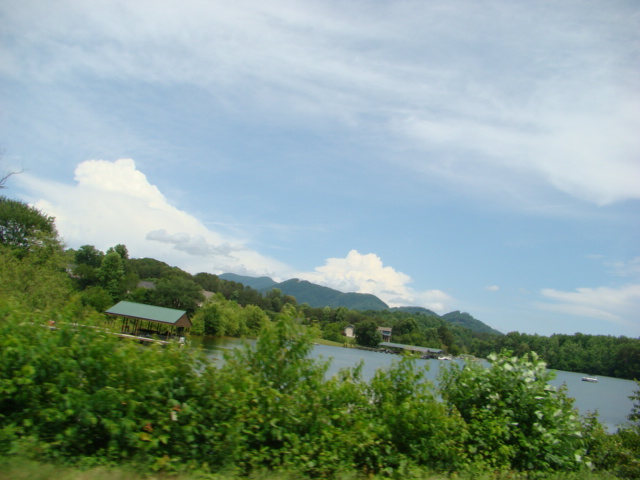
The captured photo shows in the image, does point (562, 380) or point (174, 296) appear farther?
point (174, 296)

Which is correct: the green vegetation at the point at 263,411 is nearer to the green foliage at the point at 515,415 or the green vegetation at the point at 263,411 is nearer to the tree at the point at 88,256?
the green foliage at the point at 515,415

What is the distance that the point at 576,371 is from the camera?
7431cm

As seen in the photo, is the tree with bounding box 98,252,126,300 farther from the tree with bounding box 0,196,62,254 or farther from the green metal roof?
the green metal roof

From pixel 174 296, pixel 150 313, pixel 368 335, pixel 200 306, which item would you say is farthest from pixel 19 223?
pixel 368 335

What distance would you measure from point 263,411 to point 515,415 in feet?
14.6

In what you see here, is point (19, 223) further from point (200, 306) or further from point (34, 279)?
point (200, 306)

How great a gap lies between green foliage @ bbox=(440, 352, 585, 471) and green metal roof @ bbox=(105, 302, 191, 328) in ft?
130

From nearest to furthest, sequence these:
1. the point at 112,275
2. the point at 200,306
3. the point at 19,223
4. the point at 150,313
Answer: the point at 150,313 < the point at 19,223 < the point at 112,275 < the point at 200,306

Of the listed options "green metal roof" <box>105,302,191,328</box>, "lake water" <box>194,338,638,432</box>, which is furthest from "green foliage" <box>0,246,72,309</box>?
"lake water" <box>194,338,638,432</box>

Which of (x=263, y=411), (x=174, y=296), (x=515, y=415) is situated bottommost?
(x=174, y=296)

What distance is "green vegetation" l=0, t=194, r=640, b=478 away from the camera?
4.85 m

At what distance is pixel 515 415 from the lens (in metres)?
7.46

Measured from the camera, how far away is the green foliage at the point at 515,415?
23.0 ft

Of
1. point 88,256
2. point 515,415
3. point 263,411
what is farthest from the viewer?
point 88,256
